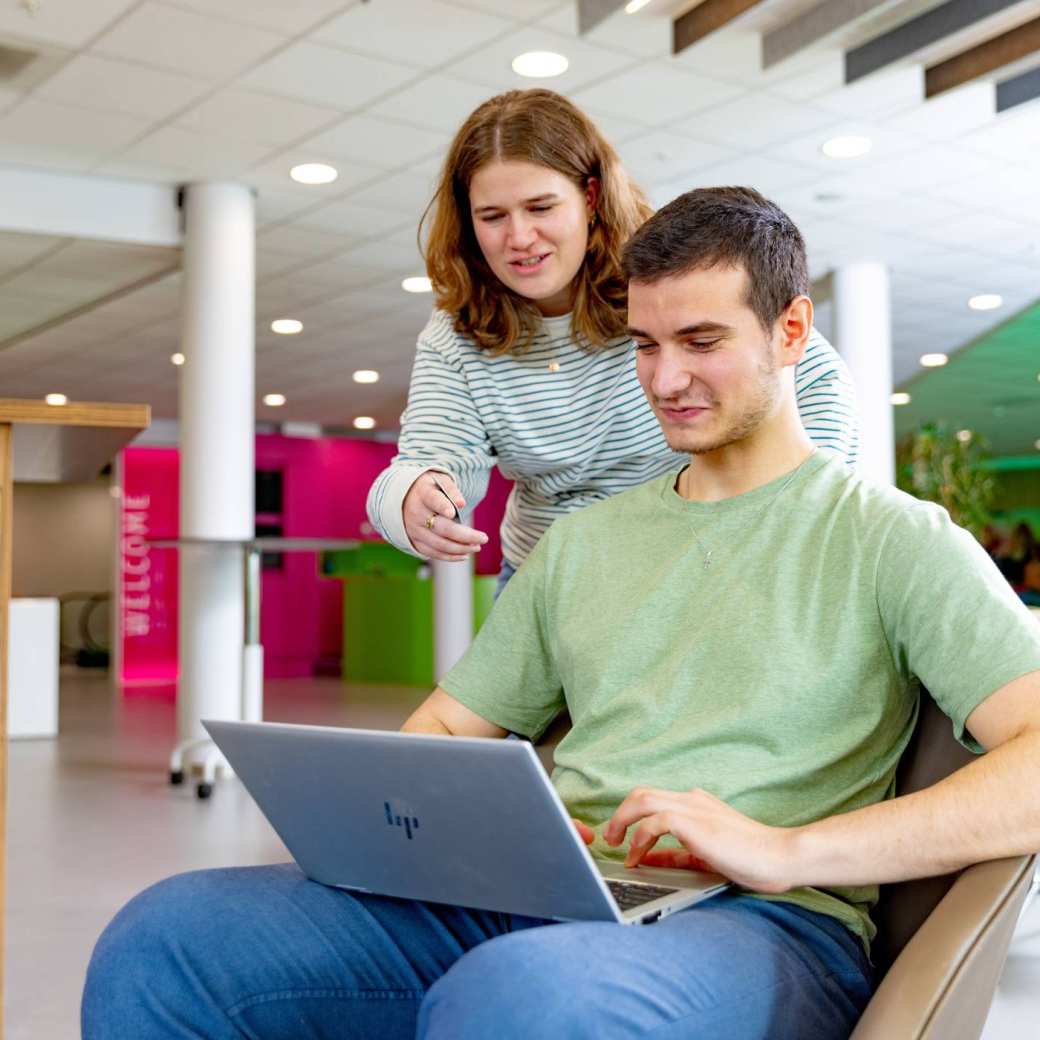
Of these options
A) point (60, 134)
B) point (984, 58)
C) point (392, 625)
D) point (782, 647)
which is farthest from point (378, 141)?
point (392, 625)

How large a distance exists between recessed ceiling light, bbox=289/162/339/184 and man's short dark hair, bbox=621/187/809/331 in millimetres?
5033

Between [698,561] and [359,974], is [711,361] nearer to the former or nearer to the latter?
[698,561]

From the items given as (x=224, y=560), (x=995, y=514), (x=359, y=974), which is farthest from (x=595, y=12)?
(x=995, y=514)

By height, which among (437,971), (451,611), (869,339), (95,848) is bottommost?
(95,848)

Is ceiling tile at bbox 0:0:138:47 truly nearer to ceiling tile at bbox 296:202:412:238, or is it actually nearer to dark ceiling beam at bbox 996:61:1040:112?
ceiling tile at bbox 296:202:412:238

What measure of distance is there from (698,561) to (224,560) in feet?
17.4

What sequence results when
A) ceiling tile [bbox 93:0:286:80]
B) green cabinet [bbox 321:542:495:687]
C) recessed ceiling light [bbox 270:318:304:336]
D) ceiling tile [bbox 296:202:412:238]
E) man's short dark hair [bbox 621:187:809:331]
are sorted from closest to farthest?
man's short dark hair [bbox 621:187:809:331] < ceiling tile [bbox 93:0:286:80] < ceiling tile [bbox 296:202:412:238] < recessed ceiling light [bbox 270:318:304:336] < green cabinet [bbox 321:542:495:687]

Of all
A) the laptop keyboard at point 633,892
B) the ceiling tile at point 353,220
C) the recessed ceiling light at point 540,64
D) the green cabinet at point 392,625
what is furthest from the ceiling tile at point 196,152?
the green cabinet at point 392,625

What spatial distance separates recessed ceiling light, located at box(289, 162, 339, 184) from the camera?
20.1 feet

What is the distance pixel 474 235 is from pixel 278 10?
9.86 feet

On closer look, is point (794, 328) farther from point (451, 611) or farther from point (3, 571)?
point (451, 611)

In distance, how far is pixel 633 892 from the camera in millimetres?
1126

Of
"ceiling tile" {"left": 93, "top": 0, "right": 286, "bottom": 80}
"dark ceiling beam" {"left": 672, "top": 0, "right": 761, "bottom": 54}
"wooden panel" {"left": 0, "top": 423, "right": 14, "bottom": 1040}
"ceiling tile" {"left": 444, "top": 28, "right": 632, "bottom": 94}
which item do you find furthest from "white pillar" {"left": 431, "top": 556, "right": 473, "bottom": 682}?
"wooden panel" {"left": 0, "top": 423, "right": 14, "bottom": 1040}

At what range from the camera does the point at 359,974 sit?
1250 mm
